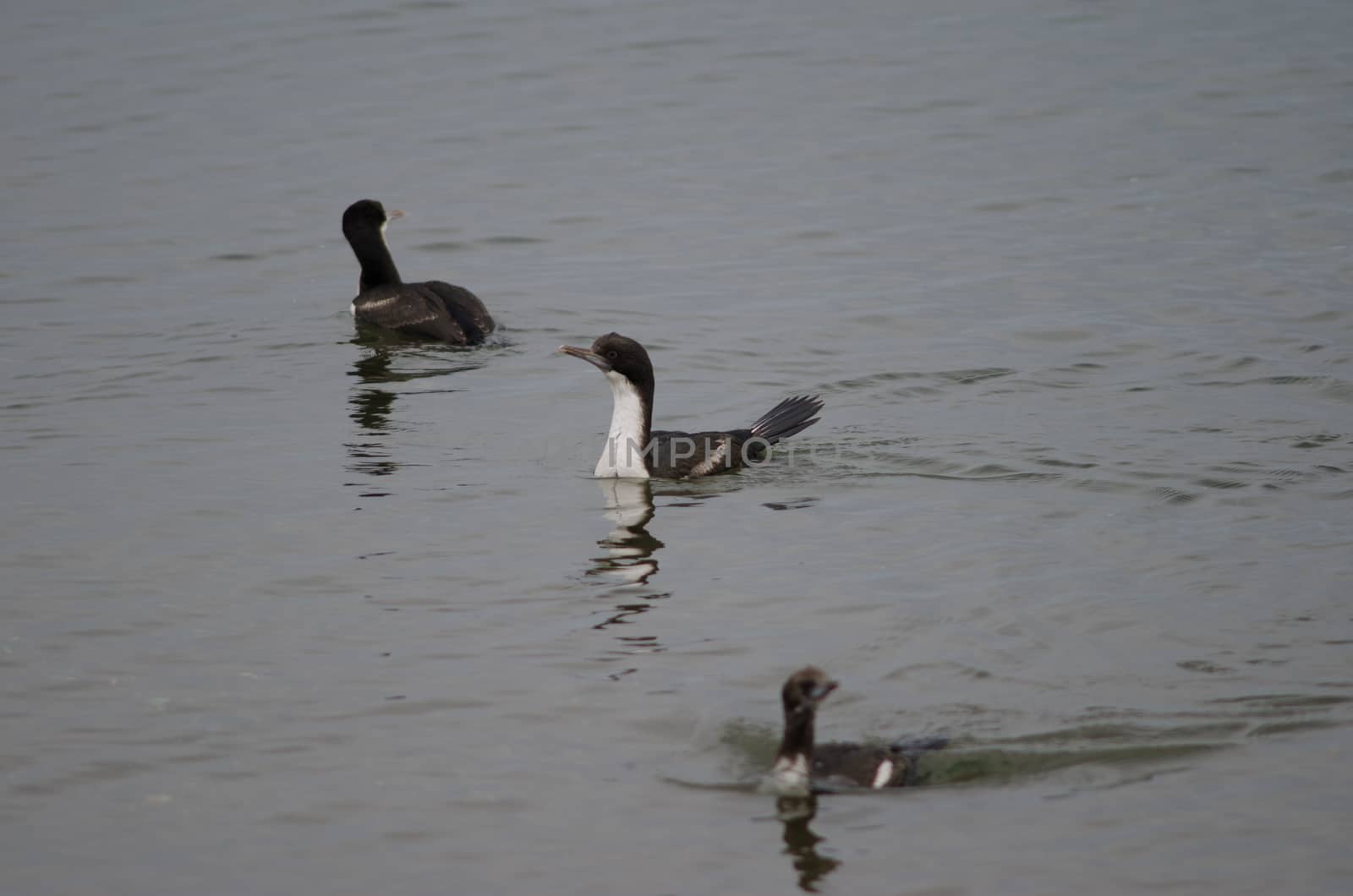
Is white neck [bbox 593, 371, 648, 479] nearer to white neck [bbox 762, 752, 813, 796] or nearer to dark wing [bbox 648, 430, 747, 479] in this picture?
dark wing [bbox 648, 430, 747, 479]

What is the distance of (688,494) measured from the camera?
41.2 feet

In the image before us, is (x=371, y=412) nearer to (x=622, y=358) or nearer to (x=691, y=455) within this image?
(x=622, y=358)

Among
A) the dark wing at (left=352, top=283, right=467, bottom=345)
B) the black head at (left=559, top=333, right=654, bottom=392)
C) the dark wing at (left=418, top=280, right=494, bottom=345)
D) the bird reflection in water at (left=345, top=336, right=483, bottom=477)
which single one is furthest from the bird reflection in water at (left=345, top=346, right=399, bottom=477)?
the black head at (left=559, top=333, right=654, bottom=392)

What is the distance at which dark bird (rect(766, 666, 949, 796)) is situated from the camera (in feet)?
25.2

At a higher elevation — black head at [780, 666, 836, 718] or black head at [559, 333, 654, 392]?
black head at [559, 333, 654, 392]

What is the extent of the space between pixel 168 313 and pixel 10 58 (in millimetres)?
15390

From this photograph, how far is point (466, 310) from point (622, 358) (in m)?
4.63

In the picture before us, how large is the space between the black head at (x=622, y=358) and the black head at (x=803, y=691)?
5210 millimetres

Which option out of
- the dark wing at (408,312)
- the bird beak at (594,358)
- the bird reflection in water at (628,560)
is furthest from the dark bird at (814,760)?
the dark wing at (408,312)

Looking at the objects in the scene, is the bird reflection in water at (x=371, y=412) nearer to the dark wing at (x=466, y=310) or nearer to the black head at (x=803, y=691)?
the dark wing at (x=466, y=310)

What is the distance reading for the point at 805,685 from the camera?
7.67 metres

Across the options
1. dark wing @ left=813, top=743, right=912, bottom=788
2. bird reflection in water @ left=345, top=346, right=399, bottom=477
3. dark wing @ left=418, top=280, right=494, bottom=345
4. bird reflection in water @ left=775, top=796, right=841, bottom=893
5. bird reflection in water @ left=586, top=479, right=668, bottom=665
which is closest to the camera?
bird reflection in water @ left=775, top=796, right=841, bottom=893

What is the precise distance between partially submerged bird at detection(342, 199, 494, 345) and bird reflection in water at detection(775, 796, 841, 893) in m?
9.76

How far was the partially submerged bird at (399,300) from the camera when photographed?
16798 mm
